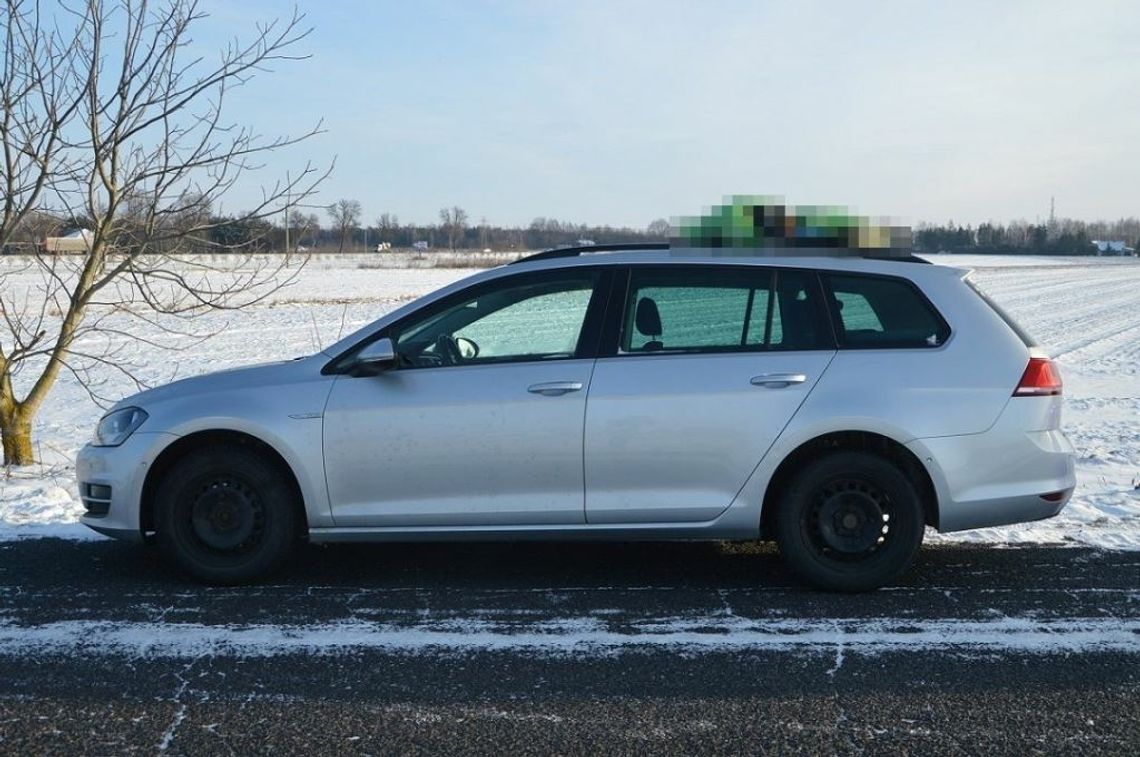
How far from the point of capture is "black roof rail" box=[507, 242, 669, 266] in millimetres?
5730

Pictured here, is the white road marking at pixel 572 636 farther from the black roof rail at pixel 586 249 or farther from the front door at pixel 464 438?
the black roof rail at pixel 586 249

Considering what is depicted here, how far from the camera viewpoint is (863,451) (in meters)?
5.32

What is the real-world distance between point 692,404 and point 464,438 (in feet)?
3.79

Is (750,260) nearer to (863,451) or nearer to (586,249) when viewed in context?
(586,249)

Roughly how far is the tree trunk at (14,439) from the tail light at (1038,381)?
7.58 meters

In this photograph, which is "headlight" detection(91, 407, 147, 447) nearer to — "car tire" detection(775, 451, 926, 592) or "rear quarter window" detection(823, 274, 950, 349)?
"car tire" detection(775, 451, 926, 592)

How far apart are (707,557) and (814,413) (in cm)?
128

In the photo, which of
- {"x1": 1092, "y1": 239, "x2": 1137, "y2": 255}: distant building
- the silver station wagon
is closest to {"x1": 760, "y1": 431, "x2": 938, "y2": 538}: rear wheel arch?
the silver station wagon

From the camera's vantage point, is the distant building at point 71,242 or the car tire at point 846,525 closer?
the car tire at point 846,525

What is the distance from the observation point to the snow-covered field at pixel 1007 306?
6.79 meters

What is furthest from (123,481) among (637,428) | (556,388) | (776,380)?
(776,380)

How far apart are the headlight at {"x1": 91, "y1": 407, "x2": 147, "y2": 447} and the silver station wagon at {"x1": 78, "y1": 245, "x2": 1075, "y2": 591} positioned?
0.05ft

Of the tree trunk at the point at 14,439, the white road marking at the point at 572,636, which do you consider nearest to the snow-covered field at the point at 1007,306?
the tree trunk at the point at 14,439

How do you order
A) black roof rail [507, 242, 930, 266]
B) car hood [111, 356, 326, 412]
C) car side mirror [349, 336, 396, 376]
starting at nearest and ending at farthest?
1. car side mirror [349, 336, 396, 376]
2. car hood [111, 356, 326, 412]
3. black roof rail [507, 242, 930, 266]
